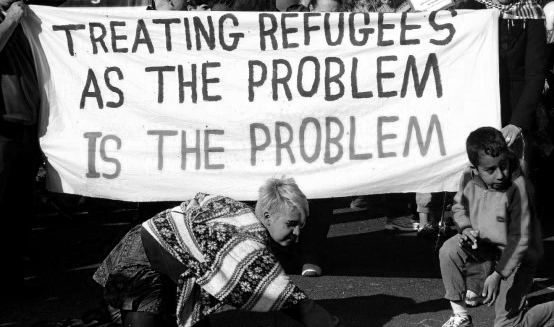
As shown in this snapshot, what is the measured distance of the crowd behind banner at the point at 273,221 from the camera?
4496mm

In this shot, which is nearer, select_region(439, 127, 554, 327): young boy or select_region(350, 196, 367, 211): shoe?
select_region(439, 127, 554, 327): young boy

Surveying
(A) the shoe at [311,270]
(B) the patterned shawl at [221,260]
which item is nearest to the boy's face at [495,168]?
(B) the patterned shawl at [221,260]

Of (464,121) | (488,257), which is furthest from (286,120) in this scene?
(488,257)

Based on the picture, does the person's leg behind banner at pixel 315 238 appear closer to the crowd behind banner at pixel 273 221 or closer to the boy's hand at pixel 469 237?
the crowd behind banner at pixel 273 221

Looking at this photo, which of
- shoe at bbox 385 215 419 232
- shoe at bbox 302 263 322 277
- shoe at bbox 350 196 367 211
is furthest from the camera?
shoe at bbox 350 196 367 211

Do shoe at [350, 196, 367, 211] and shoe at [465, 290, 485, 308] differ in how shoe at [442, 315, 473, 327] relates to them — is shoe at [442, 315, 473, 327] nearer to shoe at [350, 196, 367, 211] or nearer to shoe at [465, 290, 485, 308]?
shoe at [465, 290, 485, 308]

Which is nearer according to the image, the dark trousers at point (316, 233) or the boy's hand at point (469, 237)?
the boy's hand at point (469, 237)

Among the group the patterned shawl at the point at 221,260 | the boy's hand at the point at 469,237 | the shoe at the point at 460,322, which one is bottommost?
the shoe at the point at 460,322

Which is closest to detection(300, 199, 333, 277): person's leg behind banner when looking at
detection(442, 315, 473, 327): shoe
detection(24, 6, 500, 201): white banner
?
detection(24, 6, 500, 201): white banner

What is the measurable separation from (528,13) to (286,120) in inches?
66.4

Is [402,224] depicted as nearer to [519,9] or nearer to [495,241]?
[519,9]

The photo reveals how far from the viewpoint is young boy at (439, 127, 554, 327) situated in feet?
17.5

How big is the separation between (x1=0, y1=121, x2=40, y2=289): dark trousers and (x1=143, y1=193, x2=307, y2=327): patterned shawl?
1.83 meters

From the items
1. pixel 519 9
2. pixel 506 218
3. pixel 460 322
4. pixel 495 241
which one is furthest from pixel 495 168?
pixel 519 9
